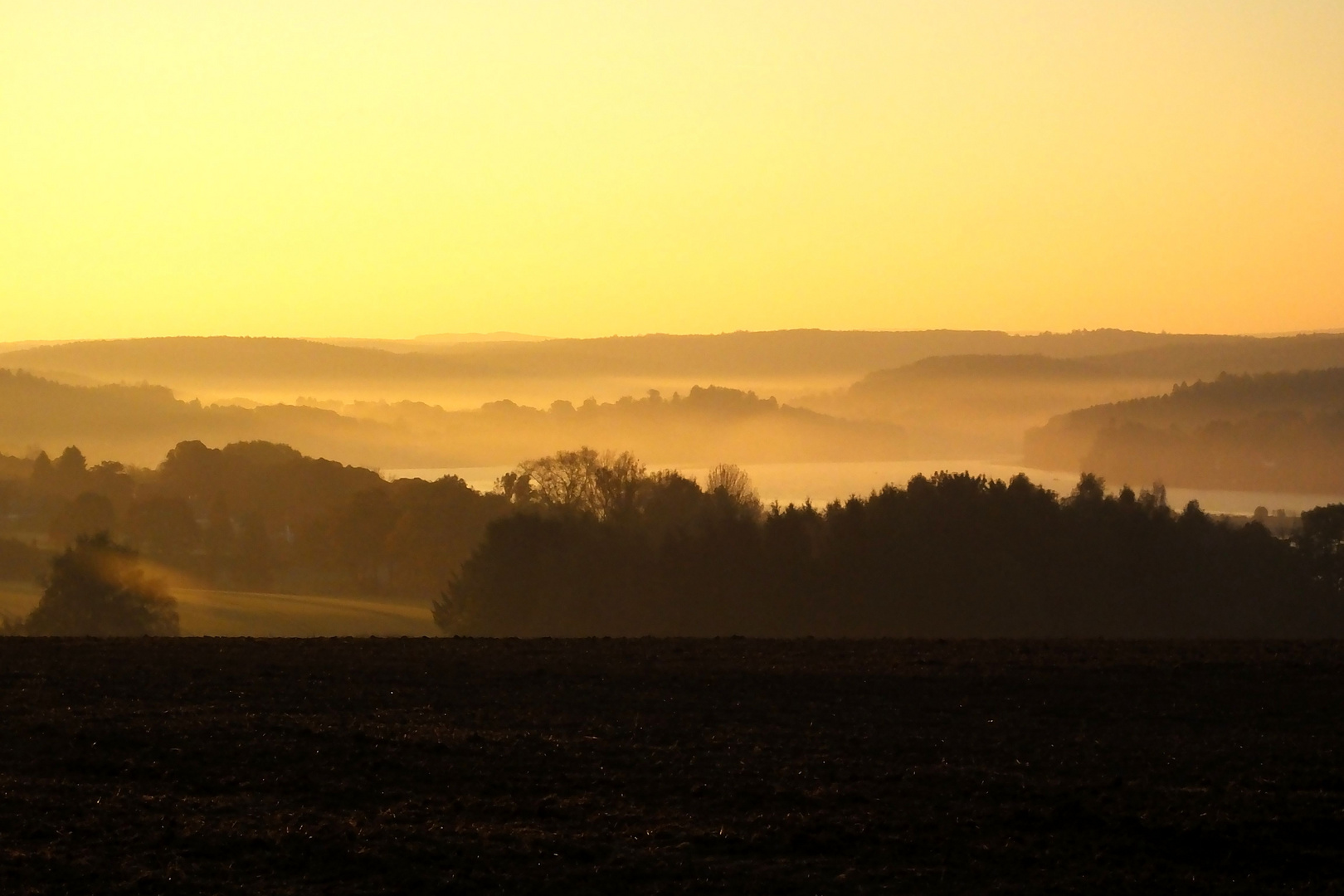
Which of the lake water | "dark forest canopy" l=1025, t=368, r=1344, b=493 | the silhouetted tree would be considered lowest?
the silhouetted tree

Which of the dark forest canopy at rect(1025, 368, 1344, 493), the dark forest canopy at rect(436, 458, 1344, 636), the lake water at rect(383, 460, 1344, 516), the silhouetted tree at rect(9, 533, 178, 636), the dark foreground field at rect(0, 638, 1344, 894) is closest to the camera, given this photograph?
the dark foreground field at rect(0, 638, 1344, 894)

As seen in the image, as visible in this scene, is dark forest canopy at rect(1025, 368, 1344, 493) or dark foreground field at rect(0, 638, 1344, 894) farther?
dark forest canopy at rect(1025, 368, 1344, 493)

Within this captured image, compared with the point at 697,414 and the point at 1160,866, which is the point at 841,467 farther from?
the point at 1160,866

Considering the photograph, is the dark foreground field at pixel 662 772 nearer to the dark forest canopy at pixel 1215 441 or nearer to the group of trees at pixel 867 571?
the group of trees at pixel 867 571

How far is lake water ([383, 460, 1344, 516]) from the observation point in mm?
52344

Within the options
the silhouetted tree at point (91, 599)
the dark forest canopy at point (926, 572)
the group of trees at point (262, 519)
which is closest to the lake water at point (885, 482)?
the dark forest canopy at point (926, 572)

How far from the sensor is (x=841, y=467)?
248ft

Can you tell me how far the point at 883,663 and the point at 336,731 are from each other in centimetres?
755

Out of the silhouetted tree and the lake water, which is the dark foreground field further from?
the lake water

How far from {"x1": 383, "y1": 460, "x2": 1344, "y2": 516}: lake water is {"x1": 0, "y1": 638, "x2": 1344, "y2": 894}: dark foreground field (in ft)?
108

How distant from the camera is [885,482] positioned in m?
51.6

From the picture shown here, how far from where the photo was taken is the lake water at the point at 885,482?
52.3m

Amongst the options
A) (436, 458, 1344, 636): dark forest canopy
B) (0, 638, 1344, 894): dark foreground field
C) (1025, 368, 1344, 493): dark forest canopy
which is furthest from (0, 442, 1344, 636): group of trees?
(0, 638, 1344, 894): dark foreground field

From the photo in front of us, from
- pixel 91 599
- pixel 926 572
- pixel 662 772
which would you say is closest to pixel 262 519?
pixel 91 599
